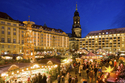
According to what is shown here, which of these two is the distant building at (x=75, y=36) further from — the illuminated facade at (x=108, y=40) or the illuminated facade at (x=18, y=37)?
the illuminated facade at (x=18, y=37)

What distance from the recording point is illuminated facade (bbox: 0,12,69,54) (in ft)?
147

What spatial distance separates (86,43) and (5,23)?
62.2m

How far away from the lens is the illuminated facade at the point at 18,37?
147ft

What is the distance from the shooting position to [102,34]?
8025cm

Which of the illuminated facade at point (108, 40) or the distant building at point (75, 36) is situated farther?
the distant building at point (75, 36)

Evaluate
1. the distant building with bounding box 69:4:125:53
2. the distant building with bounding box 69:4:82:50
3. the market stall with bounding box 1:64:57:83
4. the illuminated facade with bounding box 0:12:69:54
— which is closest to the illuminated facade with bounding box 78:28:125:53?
the distant building with bounding box 69:4:125:53

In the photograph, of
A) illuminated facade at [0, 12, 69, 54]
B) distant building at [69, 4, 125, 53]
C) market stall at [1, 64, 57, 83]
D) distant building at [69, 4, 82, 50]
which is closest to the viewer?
market stall at [1, 64, 57, 83]

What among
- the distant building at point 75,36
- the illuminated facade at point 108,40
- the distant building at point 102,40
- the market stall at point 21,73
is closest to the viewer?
the market stall at point 21,73

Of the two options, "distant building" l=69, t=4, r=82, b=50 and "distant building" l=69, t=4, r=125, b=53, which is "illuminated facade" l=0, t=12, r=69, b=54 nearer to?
"distant building" l=69, t=4, r=82, b=50

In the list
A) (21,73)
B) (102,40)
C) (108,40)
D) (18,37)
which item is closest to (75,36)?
(102,40)

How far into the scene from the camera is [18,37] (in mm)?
50188

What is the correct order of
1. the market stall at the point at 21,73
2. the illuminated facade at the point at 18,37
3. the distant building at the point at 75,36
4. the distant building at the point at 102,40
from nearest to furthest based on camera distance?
the market stall at the point at 21,73 → the illuminated facade at the point at 18,37 → the distant building at the point at 102,40 → the distant building at the point at 75,36

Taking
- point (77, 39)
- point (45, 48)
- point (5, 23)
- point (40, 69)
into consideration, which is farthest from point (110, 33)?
point (40, 69)

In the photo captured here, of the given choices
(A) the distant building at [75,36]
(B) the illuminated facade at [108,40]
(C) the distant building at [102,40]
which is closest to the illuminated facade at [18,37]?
(A) the distant building at [75,36]
